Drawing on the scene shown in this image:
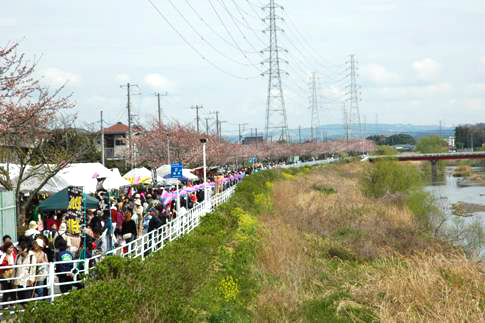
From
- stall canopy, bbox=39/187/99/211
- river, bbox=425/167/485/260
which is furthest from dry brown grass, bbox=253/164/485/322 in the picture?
stall canopy, bbox=39/187/99/211

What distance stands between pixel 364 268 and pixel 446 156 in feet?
309

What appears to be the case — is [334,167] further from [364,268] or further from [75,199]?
[75,199]

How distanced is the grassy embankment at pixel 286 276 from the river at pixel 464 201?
2674 mm

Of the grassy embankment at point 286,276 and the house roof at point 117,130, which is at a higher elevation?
the house roof at point 117,130

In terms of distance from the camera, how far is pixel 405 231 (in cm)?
3378

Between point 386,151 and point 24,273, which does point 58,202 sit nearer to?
point 24,273

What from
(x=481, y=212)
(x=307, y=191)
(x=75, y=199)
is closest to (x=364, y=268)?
(x=75, y=199)

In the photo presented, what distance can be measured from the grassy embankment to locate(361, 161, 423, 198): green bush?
20.0 metres

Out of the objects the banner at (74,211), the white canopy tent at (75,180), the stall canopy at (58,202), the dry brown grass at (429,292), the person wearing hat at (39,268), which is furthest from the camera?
the white canopy tent at (75,180)

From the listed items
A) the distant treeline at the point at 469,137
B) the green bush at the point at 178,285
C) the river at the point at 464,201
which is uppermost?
the distant treeline at the point at 469,137

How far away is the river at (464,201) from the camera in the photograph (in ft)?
119

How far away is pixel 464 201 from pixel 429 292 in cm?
6088

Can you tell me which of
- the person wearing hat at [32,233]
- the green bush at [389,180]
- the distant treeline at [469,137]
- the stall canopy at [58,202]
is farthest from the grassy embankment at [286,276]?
the distant treeline at [469,137]

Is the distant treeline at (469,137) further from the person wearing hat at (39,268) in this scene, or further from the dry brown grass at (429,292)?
the person wearing hat at (39,268)
